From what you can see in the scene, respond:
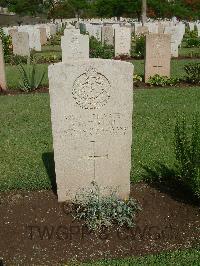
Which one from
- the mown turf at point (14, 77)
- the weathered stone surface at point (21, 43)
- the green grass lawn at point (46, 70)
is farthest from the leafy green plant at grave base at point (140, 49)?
the weathered stone surface at point (21, 43)

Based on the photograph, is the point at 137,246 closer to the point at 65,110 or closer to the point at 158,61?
the point at 65,110

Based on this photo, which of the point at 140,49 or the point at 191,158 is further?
the point at 140,49

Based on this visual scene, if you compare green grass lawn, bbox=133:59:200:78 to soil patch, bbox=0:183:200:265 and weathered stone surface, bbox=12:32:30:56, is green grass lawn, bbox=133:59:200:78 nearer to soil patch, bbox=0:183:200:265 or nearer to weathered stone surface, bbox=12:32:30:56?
weathered stone surface, bbox=12:32:30:56

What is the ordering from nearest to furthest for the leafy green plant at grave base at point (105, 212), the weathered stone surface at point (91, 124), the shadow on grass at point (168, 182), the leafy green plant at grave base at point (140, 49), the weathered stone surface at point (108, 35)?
the weathered stone surface at point (91, 124) → the leafy green plant at grave base at point (105, 212) → the shadow on grass at point (168, 182) → the leafy green plant at grave base at point (140, 49) → the weathered stone surface at point (108, 35)

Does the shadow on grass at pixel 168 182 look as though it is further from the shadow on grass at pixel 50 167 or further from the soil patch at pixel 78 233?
the shadow on grass at pixel 50 167

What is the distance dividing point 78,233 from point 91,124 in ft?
3.91

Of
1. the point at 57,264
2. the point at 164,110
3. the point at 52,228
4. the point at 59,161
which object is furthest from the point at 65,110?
the point at 164,110

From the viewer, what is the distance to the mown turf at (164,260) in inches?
147

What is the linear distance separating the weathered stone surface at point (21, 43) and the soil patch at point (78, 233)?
46.9 feet

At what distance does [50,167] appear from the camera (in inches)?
232

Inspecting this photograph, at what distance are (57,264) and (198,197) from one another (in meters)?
1.84

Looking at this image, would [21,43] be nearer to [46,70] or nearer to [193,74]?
→ [46,70]

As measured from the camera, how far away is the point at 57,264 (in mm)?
3803

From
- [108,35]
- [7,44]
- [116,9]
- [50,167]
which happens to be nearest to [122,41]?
[108,35]
